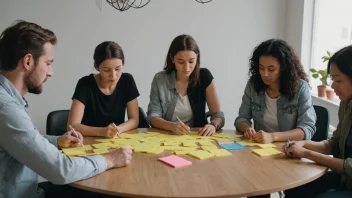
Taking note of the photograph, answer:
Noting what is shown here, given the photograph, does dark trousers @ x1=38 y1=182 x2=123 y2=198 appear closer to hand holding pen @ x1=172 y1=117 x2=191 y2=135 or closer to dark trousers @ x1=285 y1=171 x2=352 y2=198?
hand holding pen @ x1=172 y1=117 x2=191 y2=135

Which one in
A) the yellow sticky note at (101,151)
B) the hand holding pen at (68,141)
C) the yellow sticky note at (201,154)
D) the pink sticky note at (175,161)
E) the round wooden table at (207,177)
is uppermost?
the hand holding pen at (68,141)

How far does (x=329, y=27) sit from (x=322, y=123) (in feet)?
5.96

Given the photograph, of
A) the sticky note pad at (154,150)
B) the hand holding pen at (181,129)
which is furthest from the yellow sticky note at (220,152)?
the hand holding pen at (181,129)

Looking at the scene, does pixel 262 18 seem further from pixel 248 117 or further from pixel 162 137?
pixel 162 137

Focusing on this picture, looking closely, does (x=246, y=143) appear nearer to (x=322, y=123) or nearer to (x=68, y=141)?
(x=322, y=123)

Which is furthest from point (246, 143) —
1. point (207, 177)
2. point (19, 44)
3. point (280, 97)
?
point (19, 44)

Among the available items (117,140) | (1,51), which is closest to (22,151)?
(1,51)

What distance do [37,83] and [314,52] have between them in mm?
3163

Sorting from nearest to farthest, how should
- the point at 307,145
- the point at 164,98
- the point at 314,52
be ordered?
the point at 307,145 < the point at 164,98 < the point at 314,52

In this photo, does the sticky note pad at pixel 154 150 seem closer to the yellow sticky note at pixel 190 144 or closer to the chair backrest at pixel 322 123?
the yellow sticky note at pixel 190 144

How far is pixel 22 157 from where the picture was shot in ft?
4.37

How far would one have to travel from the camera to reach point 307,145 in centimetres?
186

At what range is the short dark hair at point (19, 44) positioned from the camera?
4.66 feet

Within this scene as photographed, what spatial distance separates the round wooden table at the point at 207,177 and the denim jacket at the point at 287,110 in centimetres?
50
